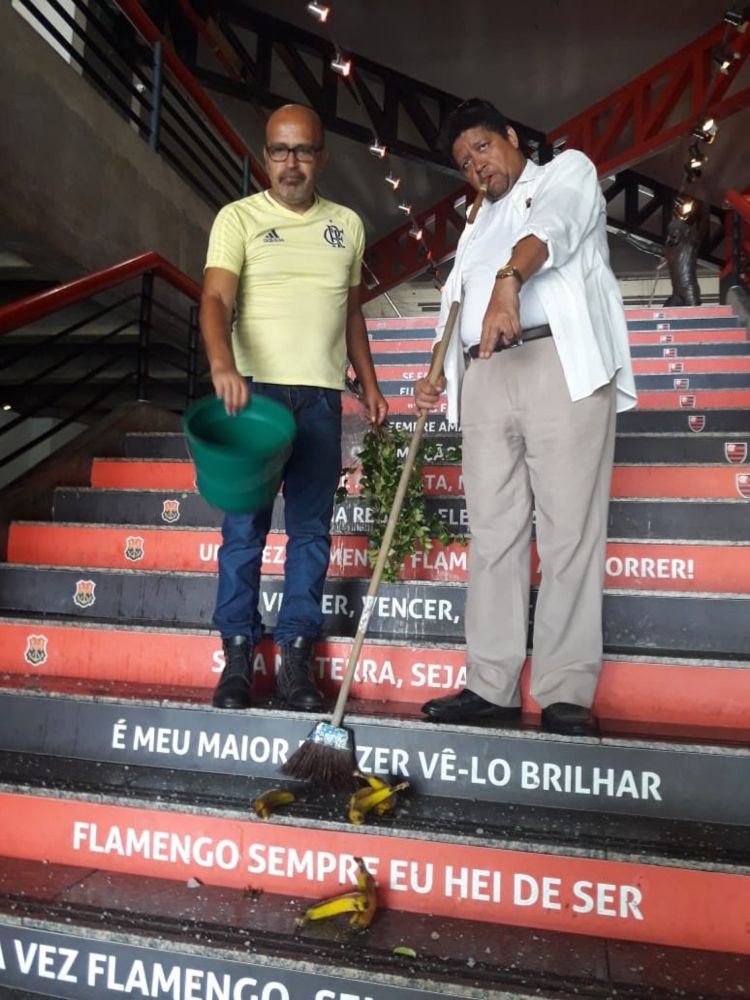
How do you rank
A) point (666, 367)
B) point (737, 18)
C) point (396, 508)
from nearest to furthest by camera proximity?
point (396, 508), point (666, 367), point (737, 18)

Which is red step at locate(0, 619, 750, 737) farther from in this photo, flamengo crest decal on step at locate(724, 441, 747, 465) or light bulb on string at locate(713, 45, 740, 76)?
light bulb on string at locate(713, 45, 740, 76)

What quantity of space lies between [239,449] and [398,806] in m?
0.81

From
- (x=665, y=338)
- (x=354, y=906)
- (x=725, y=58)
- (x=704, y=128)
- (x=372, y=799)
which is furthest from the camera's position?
A: (x=704, y=128)

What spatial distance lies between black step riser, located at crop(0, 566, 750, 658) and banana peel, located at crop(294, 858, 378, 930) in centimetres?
77

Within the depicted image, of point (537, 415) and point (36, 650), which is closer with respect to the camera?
point (537, 415)

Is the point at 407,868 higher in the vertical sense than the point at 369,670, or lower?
lower

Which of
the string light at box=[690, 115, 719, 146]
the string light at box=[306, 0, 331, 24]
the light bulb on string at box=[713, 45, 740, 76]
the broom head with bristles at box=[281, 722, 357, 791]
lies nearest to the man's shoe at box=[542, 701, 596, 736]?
the broom head with bristles at box=[281, 722, 357, 791]

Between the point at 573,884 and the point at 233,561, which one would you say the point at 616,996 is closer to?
the point at 573,884

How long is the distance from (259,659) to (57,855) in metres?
0.64

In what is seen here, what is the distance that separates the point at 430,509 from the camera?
8.37 ft

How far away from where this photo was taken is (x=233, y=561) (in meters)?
1.81

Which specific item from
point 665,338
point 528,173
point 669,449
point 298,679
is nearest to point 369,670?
point 298,679

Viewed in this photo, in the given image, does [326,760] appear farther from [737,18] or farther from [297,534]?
[737,18]

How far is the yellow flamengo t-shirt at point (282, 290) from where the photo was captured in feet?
6.08
